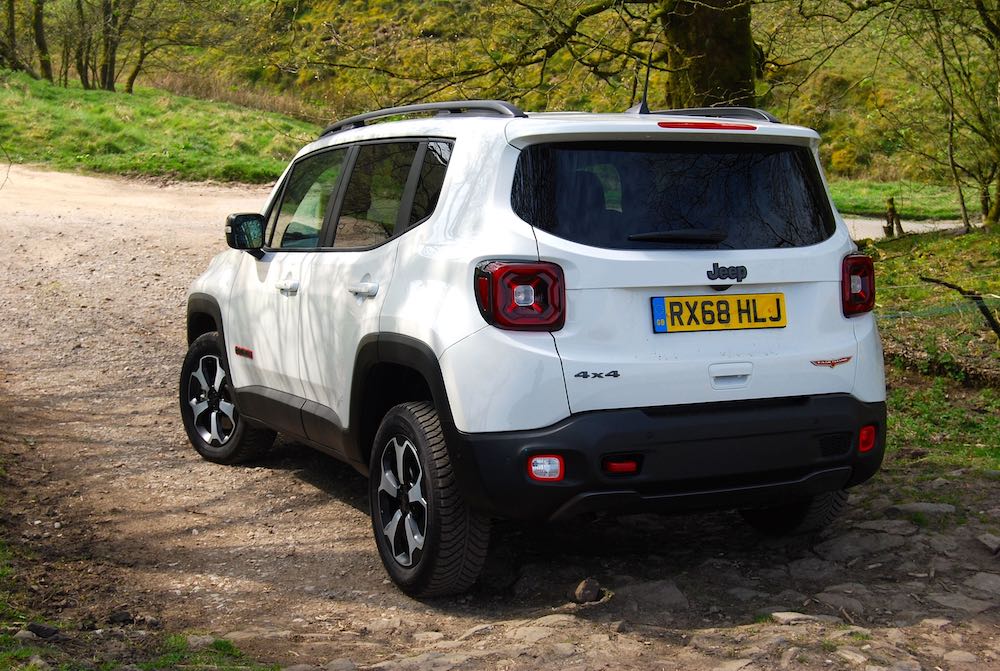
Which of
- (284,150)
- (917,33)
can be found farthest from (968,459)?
(284,150)

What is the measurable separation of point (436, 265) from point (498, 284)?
44 centimetres

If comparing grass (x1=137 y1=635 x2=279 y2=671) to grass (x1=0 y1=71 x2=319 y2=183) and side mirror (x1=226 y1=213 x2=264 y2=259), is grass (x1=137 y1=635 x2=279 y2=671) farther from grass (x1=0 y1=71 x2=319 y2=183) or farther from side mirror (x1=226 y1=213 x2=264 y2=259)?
grass (x1=0 y1=71 x2=319 y2=183)

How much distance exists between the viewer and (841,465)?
4410 millimetres

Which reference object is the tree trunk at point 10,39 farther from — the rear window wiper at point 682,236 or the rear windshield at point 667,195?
the rear window wiper at point 682,236

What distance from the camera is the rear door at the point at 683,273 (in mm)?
4066

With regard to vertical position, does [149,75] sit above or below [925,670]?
above

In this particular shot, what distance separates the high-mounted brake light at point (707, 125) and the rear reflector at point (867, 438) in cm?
128

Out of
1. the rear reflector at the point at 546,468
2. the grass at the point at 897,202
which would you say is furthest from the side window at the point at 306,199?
the grass at the point at 897,202

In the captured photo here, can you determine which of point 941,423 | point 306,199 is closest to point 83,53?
point 306,199

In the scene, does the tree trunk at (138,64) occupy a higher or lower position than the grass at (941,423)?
higher

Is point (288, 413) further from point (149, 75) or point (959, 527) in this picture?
point (149, 75)

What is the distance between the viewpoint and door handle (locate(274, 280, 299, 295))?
18.3 feet

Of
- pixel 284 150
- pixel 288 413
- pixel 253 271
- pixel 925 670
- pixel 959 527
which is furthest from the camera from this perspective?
pixel 284 150

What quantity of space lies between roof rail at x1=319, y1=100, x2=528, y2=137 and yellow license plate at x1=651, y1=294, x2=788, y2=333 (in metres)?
0.99
